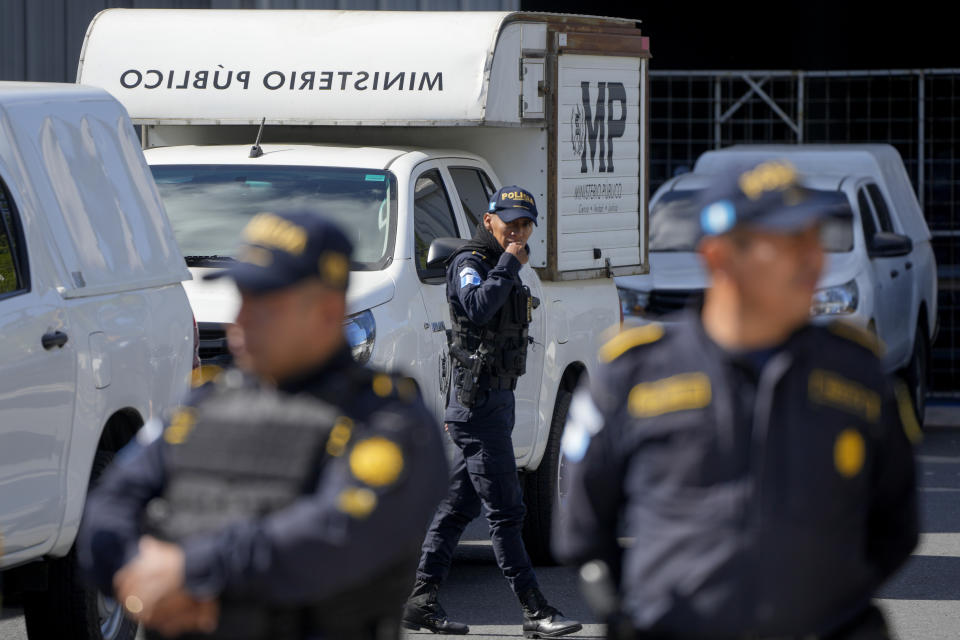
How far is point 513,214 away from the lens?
6.78 meters

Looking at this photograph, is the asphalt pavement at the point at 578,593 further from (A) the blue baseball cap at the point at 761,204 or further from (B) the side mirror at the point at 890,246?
(A) the blue baseball cap at the point at 761,204

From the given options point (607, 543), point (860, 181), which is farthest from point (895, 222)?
point (607, 543)

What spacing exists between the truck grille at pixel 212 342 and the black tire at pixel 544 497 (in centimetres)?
213

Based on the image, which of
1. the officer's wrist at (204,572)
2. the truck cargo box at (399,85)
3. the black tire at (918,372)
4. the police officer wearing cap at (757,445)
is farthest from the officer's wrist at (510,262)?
the black tire at (918,372)

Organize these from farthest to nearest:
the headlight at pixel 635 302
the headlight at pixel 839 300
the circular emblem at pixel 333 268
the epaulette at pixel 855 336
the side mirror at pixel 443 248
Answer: the headlight at pixel 635 302, the headlight at pixel 839 300, the side mirror at pixel 443 248, the epaulette at pixel 855 336, the circular emblem at pixel 333 268

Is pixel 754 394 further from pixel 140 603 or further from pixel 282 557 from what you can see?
pixel 140 603

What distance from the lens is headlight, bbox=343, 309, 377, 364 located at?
22.0ft

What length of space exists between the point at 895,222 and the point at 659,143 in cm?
418

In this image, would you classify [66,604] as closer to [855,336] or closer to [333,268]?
[333,268]

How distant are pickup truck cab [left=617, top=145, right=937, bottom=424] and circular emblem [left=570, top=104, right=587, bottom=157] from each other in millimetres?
2466

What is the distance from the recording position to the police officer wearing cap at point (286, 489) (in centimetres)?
260

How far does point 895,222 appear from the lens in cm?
1297

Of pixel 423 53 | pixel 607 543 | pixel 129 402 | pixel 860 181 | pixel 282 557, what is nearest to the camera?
pixel 282 557

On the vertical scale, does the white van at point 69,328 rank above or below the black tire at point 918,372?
above
